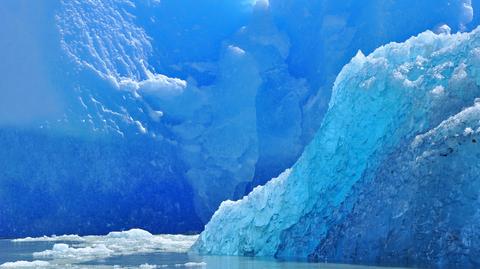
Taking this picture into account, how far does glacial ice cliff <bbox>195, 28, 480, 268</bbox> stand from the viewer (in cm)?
1225

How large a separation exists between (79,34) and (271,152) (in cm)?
1045

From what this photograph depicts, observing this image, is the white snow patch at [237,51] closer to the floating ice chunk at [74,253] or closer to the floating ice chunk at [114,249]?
the floating ice chunk at [114,249]

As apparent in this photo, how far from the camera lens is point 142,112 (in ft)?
110

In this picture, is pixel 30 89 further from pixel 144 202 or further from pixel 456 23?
pixel 456 23

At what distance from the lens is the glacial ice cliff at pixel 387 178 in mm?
12250

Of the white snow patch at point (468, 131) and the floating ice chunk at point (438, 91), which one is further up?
the floating ice chunk at point (438, 91)

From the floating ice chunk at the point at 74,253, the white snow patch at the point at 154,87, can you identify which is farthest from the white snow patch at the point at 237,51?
the floating ice chunk at the point at 74,253

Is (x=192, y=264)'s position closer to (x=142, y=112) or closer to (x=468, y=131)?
(x=468, y=131)

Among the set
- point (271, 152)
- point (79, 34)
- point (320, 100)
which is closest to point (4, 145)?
point (79, 34)

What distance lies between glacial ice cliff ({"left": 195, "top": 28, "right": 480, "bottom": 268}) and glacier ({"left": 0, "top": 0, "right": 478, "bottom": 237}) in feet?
49.5

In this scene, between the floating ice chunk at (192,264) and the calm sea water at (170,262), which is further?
the floating ice chunk at (192,264)

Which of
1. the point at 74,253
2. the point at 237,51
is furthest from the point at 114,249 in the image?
the point at 237,51

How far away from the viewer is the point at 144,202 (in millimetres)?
32969

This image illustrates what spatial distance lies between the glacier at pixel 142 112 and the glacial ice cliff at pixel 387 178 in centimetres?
1507
